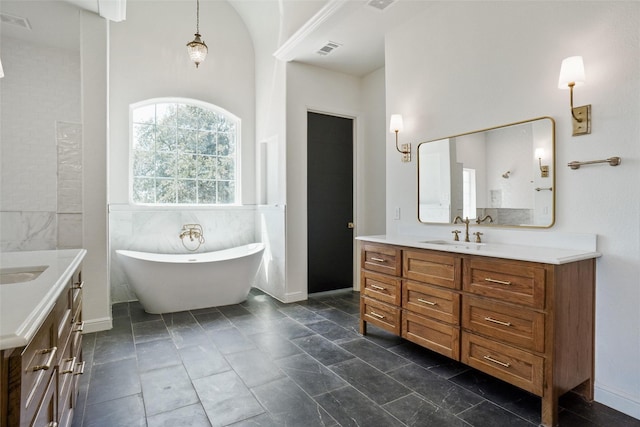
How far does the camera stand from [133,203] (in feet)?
14.7

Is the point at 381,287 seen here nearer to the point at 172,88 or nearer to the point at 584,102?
the point at 584,102

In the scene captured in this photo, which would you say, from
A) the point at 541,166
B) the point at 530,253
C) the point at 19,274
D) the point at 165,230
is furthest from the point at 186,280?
the point at 541,166

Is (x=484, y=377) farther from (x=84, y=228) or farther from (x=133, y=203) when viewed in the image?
(x=133, y=203)

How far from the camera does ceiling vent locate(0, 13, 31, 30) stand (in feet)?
11.1

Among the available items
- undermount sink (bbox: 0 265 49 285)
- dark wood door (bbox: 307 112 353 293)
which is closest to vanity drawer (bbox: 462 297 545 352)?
→ undermount sink (bbox: 0 265 49 285)

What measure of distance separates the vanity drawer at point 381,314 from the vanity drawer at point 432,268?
1.14 feet

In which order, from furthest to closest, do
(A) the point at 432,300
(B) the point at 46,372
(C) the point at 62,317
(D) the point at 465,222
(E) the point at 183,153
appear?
1. (E) the point at 183,153
2. (D) the point at 465,222
3. (A) the point at 432,300
4. (C) the point at 62,317
5. (B) the point at 46,372

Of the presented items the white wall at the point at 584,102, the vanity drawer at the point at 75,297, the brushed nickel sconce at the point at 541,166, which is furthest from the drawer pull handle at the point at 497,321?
the vanity drawer at the point at 75,297

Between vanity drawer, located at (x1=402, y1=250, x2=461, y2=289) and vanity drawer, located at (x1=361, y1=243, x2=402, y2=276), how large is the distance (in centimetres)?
7

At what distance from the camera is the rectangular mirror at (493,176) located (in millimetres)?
2389

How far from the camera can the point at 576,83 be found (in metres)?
2.08

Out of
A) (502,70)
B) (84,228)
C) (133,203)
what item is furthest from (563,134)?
(133,203)

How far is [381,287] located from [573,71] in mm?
1965

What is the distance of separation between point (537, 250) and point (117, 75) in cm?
479
